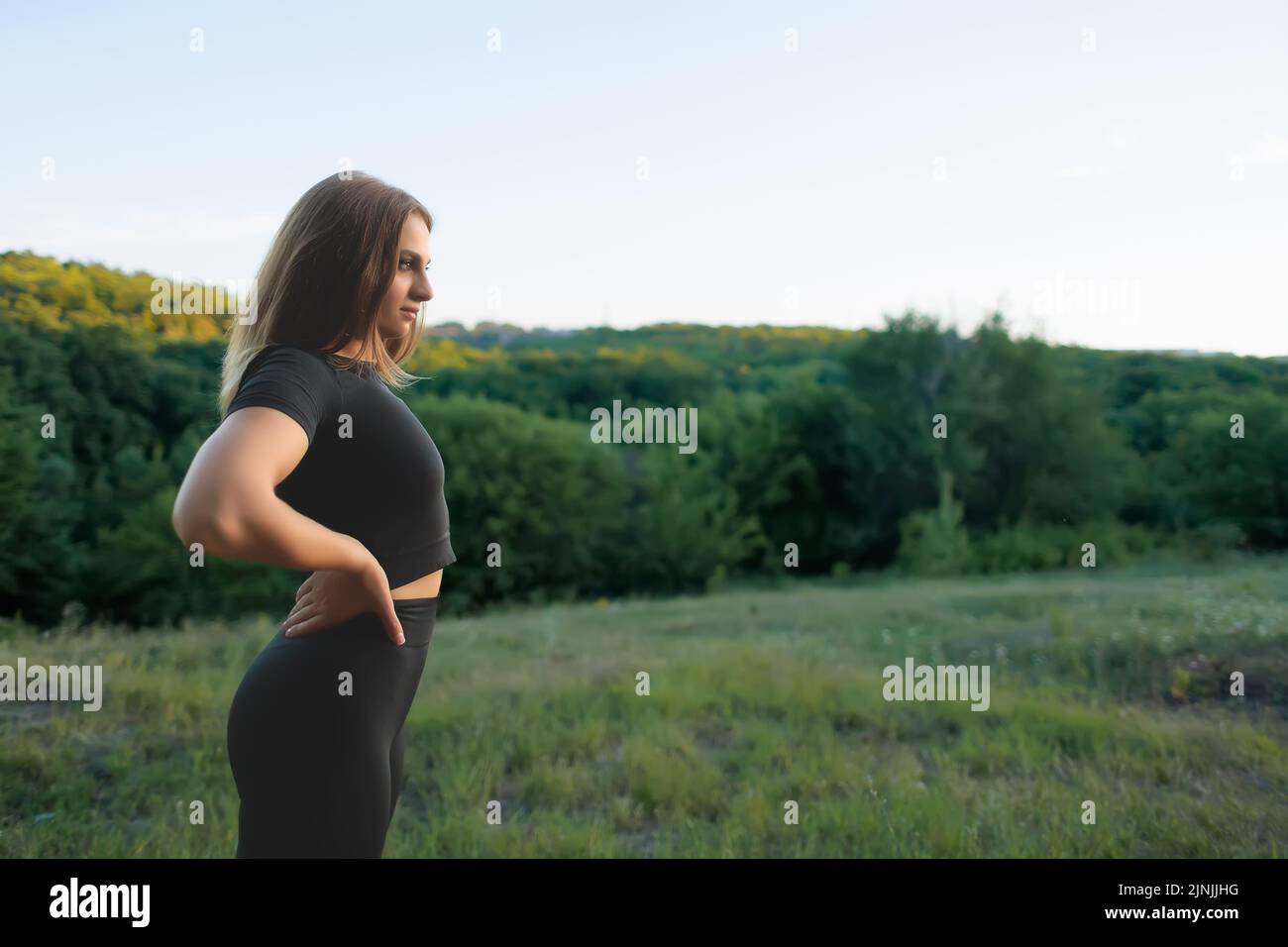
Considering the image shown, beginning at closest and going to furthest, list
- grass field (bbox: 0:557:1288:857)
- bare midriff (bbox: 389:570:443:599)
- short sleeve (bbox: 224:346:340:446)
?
short sleeve (bbox: 224:346:340:446), bare midriff (bbox: 389:570:443:599), grass field (bbox: 0:557:1288:857)

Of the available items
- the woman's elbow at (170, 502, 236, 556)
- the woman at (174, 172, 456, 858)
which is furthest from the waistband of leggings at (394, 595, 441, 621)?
the woman's elbow at (170, 502, 236, 556)

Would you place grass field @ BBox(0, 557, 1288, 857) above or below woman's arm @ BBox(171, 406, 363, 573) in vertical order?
below

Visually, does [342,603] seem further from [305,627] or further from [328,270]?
[328,270]

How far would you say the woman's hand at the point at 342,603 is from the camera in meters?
1.60

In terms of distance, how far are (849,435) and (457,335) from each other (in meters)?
25.6

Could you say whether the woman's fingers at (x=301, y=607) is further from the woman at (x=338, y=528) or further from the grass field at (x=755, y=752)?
the grass field at (x=755, y=752)

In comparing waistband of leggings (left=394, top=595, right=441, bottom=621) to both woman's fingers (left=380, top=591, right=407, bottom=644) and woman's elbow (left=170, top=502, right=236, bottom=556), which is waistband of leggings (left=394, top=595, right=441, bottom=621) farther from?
woman's elbow (left=170, top=502, right=236, bottom=556)

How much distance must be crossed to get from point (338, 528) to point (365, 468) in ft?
0.42

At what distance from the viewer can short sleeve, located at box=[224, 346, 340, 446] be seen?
4.74 ft

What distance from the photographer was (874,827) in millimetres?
4215

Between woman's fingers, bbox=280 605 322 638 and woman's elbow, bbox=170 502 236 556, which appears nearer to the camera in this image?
woman's elbow, bbox=170 502 236 556

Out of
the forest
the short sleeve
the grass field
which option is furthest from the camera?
the forest

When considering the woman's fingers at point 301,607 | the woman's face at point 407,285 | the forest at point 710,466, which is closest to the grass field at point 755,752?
the woman's fingers at point 301,607
